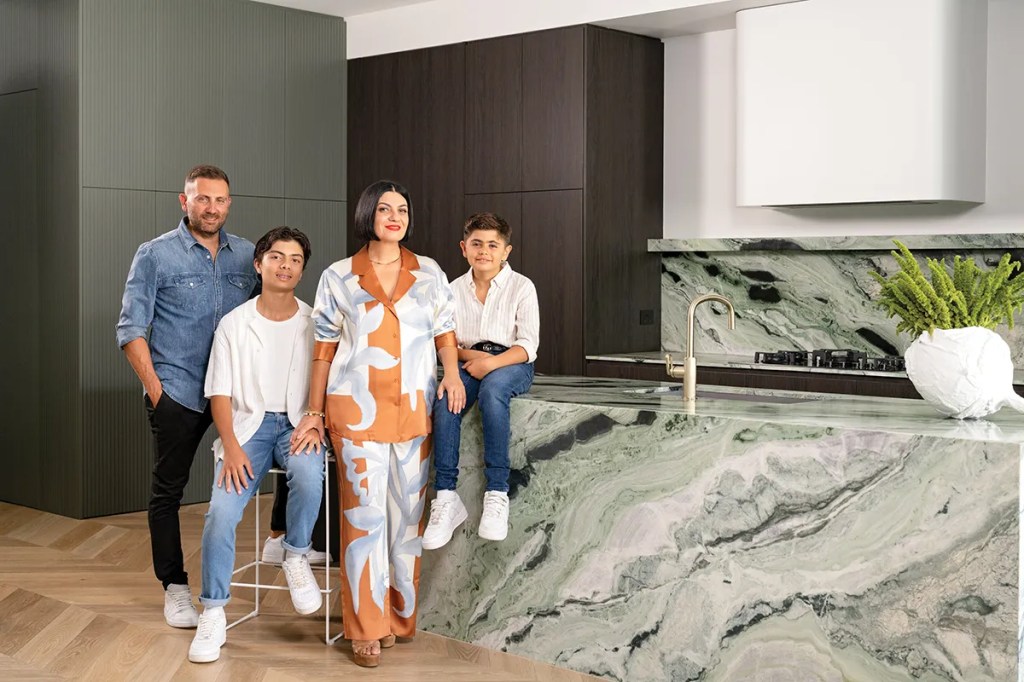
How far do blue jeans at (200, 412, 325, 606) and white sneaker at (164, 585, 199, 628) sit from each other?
1.10 feet

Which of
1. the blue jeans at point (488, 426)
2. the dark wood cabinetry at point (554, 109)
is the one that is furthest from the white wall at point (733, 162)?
the blue jeans at point (488, 426)

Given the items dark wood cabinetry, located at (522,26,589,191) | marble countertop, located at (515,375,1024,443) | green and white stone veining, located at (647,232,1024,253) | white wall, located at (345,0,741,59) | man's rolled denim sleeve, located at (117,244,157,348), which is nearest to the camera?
marble countertop, located at (515,375,1024,443)

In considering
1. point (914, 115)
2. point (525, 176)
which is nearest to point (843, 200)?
point (914, 115)

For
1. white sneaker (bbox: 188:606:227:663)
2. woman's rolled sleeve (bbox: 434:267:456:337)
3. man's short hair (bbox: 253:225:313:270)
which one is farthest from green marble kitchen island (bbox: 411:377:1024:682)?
man's short hair (bbox: 253:225:313:270)

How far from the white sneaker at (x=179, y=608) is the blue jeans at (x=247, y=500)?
0.34m

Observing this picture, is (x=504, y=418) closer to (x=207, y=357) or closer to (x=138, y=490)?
(x=207, y=357)

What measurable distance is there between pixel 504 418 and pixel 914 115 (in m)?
2.41

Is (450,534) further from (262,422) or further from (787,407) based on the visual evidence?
(787,407)

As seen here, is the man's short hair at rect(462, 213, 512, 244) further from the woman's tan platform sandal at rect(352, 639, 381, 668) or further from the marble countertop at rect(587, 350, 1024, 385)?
the marble countertop at rect(587, 350, 1024, 385)

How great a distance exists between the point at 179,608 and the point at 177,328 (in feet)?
3.02

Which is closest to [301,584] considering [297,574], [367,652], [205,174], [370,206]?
[297,574]

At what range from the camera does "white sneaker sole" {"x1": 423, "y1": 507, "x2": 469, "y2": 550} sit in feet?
12.1

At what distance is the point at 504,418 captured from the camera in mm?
3695

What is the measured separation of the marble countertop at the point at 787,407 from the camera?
120 inches
